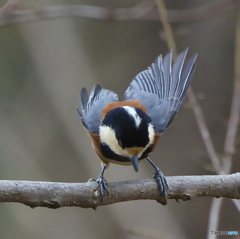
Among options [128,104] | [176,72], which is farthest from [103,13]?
[128,104]

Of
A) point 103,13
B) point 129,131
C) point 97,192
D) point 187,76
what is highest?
point 103,13

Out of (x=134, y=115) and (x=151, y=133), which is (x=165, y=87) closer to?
(x=151, y=133)

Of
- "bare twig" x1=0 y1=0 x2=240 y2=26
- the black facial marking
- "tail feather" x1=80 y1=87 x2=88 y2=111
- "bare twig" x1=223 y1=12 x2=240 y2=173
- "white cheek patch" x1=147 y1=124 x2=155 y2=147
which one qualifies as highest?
"bare twig" x1=0 y1=0 x2=240 y2=26

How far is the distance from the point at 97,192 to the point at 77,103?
2601mm

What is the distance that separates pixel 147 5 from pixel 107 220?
3.02m

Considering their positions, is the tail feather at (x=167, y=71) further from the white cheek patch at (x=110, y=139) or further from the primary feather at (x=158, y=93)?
the white cheek patch at (x=110, y=139)

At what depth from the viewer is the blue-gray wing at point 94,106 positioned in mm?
2528

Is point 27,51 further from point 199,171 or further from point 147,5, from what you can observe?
point 199,171

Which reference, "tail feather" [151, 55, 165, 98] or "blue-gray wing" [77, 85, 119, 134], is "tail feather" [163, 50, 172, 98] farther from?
"blue-gray wing" [77, 85, 119, 134]

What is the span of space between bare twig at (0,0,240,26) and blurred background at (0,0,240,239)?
15 centimetres

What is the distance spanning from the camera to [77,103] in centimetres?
440

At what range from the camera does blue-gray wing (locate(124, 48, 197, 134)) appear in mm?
2791

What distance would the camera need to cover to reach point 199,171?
398cm

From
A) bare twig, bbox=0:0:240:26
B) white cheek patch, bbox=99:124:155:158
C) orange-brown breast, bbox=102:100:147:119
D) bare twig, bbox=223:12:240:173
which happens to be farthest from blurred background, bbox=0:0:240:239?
white cheek patch, bbox=99:124:155:158
